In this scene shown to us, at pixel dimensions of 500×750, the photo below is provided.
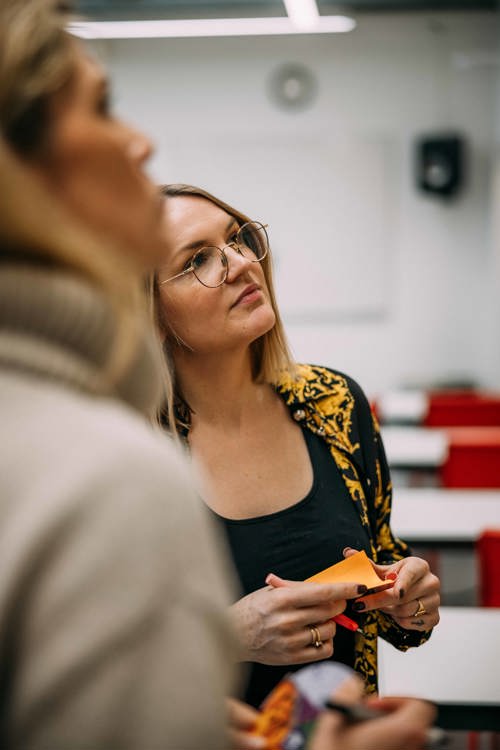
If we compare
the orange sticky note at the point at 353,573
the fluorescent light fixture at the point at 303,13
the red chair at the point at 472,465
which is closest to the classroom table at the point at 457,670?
the orange sticky note at the point at 353,573

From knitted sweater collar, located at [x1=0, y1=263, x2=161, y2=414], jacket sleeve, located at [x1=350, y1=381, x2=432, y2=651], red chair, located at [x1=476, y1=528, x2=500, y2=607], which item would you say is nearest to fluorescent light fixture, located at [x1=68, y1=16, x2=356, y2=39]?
red chair, located at [x1=476, y1=528, x2=500, y2=607]

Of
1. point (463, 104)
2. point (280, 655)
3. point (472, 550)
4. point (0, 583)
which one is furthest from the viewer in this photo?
point (463, 104)

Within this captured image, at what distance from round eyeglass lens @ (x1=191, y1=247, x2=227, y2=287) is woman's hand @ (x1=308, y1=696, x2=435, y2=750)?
1.06m

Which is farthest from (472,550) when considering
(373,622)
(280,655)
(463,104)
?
(463,104)

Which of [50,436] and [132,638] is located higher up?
[50,436]

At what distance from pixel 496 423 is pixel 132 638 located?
18.0 ft

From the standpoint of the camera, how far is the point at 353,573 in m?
1.51

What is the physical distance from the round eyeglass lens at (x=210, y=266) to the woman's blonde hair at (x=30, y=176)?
105cm

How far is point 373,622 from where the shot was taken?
1732 mm

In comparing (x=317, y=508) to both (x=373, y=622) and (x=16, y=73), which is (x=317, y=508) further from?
(x=16, y=73)

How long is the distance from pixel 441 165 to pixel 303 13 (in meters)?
2.65

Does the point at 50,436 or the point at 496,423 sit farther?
the point at 496,423

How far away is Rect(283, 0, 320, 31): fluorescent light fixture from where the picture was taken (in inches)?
232

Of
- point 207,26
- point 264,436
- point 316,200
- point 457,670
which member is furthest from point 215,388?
point 316,200
